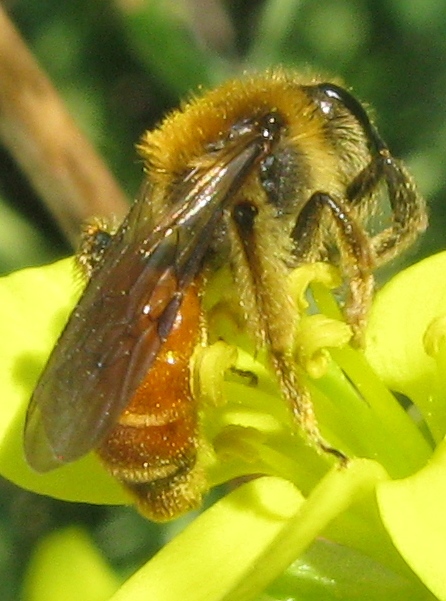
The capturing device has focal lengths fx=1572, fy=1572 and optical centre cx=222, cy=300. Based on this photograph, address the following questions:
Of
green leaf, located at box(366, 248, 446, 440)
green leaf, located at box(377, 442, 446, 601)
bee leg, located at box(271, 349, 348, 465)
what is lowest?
green leaf, located at box(366, 248, 446, 440)

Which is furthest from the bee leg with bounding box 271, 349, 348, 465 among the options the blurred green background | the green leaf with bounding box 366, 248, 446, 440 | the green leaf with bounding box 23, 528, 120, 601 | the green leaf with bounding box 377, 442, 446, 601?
the blurred green background

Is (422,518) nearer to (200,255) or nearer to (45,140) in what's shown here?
(200,255)

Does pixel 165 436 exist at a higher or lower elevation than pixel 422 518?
higher

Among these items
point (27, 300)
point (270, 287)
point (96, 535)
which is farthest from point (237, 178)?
point (96, 535)

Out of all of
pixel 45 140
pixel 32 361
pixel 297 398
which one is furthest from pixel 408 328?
pixel 45 140

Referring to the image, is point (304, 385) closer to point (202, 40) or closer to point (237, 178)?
point (237, 178)

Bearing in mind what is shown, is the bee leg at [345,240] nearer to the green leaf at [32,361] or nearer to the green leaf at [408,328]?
the green leaf at [408,328]

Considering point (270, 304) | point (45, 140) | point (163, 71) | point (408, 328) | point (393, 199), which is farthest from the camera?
point (163, 71)

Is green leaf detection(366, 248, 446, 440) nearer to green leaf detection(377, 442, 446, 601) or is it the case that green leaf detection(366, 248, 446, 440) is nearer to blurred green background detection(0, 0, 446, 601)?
green leaf detection(377, 442, 446, 601)
